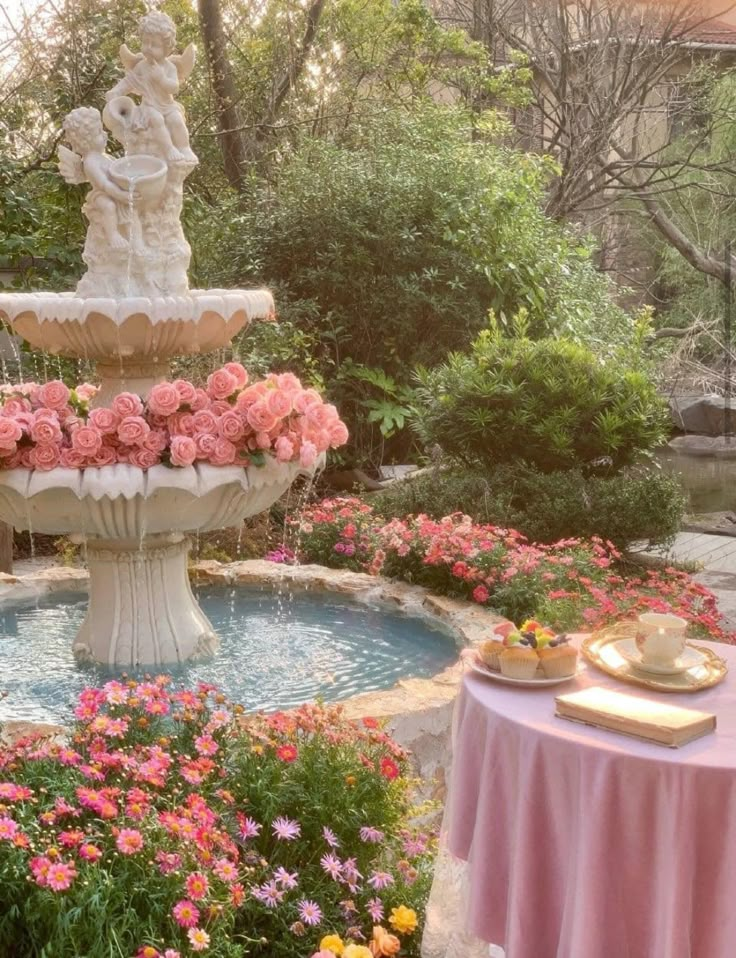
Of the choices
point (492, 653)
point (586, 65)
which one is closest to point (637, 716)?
point (492, 653)

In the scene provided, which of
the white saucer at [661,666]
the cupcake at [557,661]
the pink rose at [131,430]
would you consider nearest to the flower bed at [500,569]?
the pink rose at [131,430]

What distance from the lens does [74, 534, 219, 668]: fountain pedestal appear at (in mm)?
5199

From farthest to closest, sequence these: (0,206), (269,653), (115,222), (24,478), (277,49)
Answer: (277,49) < (0,206) < (269,653) < (115,222) < (24,478)

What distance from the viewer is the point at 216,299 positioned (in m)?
4.85

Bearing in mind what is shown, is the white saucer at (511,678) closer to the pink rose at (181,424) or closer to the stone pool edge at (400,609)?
the stone pool edge at (400,609)

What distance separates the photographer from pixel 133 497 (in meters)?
4.70

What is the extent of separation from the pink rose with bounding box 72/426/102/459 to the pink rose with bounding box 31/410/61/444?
9 cm

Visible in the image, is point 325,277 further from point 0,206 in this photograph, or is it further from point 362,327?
point 0,206

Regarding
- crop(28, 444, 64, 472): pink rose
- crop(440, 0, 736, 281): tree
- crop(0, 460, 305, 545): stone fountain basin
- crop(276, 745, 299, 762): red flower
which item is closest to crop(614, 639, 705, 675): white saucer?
crop(276, 745, 299, 762): red flower

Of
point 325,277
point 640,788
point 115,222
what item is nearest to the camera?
point 640,788

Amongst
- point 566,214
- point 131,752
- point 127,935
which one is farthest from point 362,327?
point 127,935

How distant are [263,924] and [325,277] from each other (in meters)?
9.17

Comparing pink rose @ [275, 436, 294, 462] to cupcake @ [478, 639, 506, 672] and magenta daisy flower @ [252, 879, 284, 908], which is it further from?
magenta daisy flower @ [252, 879, 284, 908]

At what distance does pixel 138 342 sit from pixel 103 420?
1.60 feet
